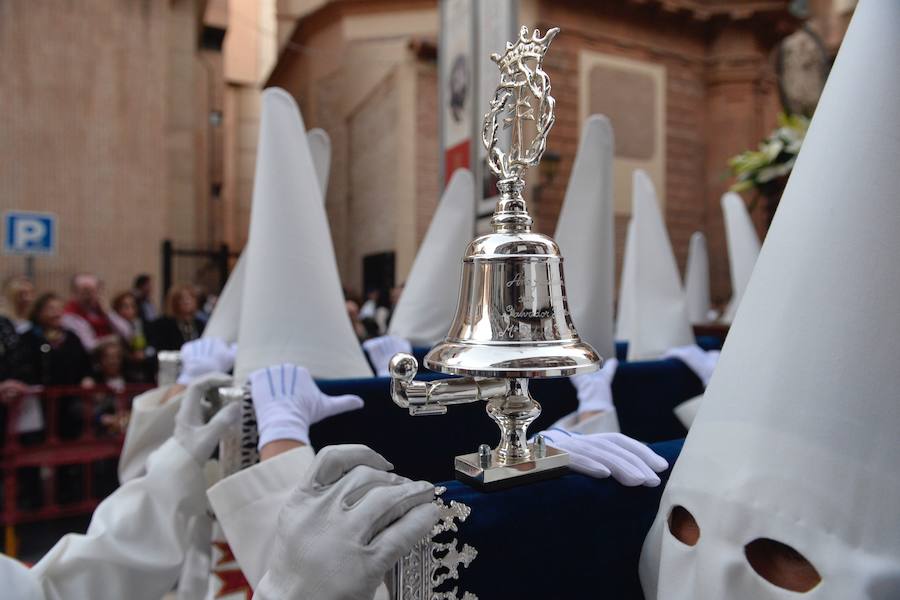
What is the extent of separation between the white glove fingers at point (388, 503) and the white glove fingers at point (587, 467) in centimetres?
25

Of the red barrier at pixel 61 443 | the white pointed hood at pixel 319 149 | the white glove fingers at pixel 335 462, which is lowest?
the red barrier at pixel 61 443

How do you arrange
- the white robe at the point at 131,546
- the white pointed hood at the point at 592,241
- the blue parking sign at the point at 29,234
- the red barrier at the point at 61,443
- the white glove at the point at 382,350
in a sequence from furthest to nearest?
the blue parking sign at the point at 29,234
the red barrier at the point at 61,443
the white glove at the point at 382,350
the white pointed hood at the point at 592,241
the white robe at the point at 131,546

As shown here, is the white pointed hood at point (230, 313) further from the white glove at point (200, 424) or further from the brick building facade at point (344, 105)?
the brick building facade at point (344, 105)

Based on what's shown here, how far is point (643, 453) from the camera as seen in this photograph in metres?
0.93

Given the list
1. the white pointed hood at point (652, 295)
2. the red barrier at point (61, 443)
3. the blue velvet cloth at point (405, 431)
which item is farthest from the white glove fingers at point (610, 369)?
the red barrier at point (61, 443)

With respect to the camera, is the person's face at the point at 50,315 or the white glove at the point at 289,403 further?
the person's face at the point at 50,315

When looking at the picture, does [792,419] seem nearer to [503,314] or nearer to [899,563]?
[899,563]

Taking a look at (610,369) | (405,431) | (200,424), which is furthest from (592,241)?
(200,424)

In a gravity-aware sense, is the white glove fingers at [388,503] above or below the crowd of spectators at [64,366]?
above

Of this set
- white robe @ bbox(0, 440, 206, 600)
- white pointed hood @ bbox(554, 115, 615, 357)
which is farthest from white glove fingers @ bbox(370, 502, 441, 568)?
white pointed hood @ bbox(554, 115, 615, 357)

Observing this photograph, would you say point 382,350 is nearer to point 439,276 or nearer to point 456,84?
point 439,276

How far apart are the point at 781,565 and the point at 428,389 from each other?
0.45 meters

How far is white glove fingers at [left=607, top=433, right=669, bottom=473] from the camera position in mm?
927

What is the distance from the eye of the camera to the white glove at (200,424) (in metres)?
1.50
